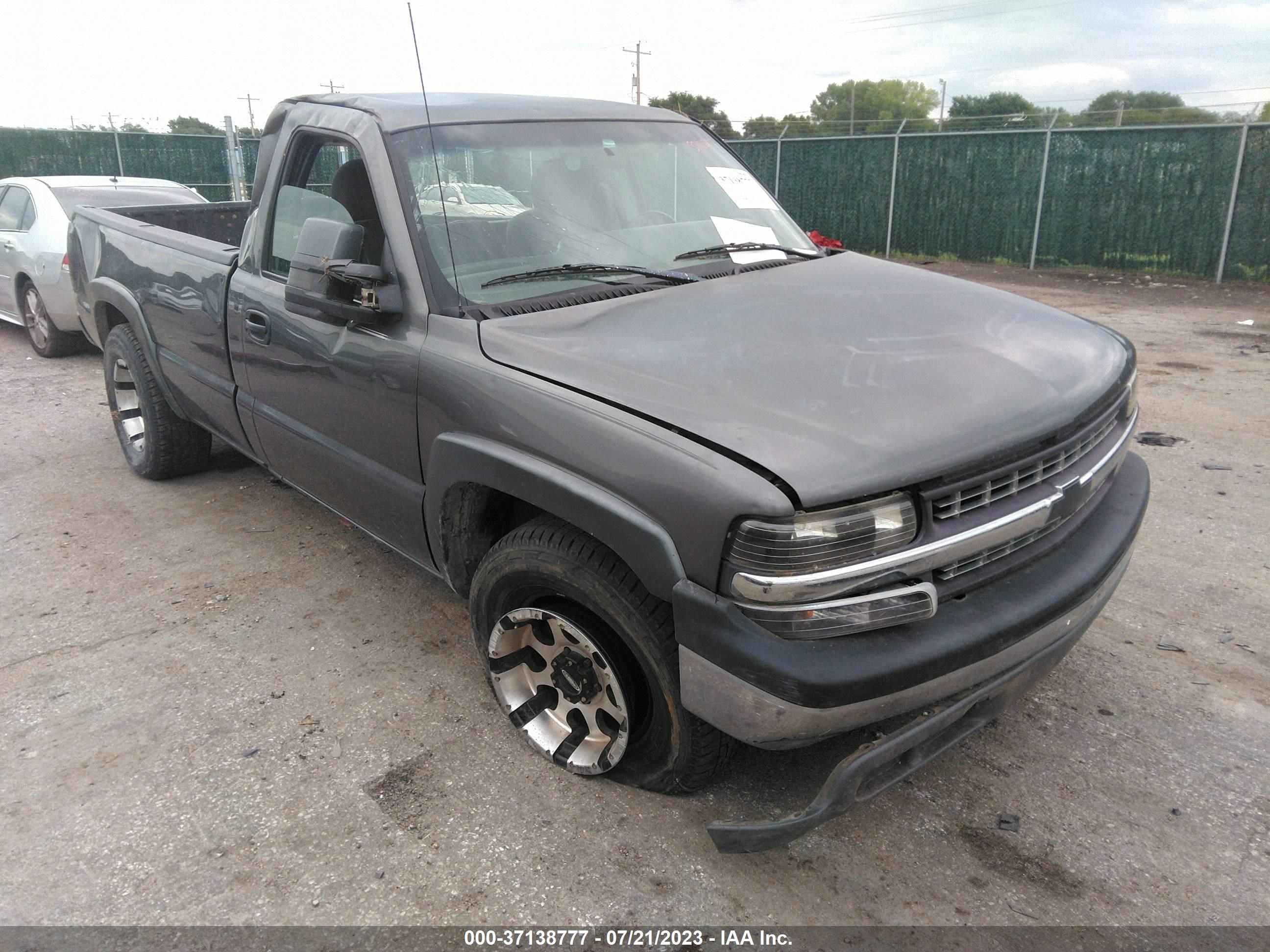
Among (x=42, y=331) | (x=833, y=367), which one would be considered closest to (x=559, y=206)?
(x=833, y=367)

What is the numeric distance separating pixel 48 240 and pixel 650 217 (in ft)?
22.8

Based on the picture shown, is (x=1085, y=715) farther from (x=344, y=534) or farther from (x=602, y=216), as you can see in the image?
(x=344, y=534)

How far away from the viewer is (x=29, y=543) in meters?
4.50

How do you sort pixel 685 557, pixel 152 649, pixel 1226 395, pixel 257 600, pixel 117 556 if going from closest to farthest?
pixel 685 557
pixel 152 649
pixel 257 600
pixel 117 556
pixel 1226 395

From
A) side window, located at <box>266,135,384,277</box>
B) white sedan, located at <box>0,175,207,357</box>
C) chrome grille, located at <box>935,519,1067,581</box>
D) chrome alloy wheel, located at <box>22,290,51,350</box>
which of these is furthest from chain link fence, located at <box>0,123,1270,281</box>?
side window, located at <box>266,135,384,277</box>

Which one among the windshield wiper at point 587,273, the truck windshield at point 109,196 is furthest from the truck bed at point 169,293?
the truck windshield at point 109,196

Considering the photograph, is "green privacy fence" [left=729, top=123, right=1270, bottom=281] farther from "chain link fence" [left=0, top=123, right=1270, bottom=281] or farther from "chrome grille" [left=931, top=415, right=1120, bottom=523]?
"chrome grille" [left=931, top=415, right=1120, bottom=523]

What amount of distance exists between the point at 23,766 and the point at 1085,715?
343 centimetres

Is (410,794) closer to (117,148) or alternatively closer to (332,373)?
(332,373)

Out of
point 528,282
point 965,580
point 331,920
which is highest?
point 528,282

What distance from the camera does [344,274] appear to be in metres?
2.85

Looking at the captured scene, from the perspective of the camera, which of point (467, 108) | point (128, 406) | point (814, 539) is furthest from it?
point (128, 406)

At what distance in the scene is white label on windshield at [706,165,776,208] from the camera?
3713mm

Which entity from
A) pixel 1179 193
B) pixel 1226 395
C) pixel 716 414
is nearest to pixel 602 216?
pixel 716 414
